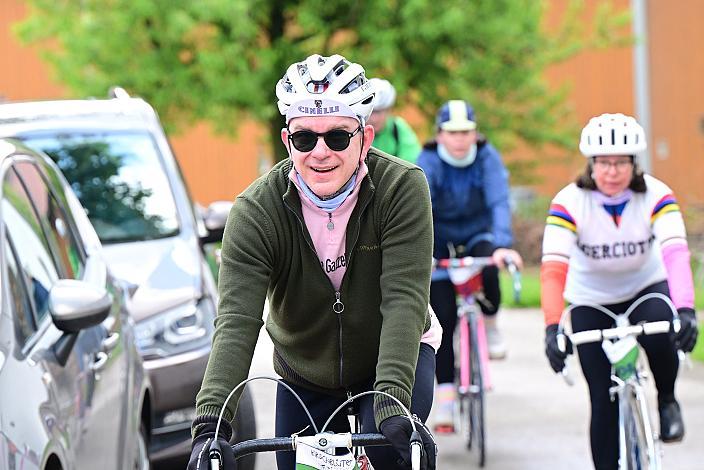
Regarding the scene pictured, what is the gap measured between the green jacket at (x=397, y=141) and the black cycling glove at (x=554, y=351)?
3.14 metres

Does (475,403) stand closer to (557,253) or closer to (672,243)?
(557,253)

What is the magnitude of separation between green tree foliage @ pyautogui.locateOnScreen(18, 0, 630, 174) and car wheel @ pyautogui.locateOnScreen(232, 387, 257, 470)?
1255cm

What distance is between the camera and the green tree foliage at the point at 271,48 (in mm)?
20031

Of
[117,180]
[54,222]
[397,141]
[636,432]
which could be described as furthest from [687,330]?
[117,180]

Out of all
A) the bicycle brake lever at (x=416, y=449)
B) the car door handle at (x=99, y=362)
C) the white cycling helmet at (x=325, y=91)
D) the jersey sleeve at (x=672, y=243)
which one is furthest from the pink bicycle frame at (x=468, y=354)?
the bicycle brake lever at (x=416, y=449)

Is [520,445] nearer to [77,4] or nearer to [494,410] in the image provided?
[494,410]

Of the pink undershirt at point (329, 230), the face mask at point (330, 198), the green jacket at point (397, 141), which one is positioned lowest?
the pink undershirt at point (329, 230)

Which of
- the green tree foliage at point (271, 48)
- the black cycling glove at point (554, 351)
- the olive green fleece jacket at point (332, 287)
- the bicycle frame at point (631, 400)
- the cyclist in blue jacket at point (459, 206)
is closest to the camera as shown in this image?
the olive green fleece jacket at point (332, 287)

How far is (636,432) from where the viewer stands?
6355mm

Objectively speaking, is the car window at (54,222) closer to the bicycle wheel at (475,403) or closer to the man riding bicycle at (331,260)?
the man riding bicycle at (331,260)

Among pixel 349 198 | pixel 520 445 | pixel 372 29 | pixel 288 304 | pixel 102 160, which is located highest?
pixel 372 29

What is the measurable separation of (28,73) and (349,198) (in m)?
29.8

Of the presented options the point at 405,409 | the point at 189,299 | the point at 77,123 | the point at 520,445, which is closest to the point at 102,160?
the point at 77,123

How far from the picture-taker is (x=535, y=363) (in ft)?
39.8
